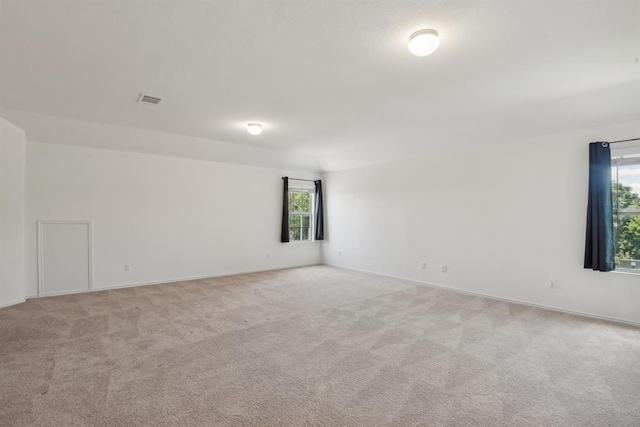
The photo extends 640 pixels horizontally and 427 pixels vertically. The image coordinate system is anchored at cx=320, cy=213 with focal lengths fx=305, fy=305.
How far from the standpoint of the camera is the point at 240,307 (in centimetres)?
421

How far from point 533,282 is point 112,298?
619cm

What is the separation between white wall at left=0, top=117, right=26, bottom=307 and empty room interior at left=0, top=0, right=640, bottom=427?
0.03 meters

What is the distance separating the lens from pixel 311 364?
2629mm

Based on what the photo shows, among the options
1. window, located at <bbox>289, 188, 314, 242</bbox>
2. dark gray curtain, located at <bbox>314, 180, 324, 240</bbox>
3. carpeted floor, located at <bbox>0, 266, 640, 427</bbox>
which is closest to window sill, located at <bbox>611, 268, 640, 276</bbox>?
carpeted floor, located at <bbox>0, 266, 640, 427</bbox>

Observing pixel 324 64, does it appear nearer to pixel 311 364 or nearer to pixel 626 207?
pixel 311 364

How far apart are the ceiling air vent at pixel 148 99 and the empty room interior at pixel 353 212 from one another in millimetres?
35

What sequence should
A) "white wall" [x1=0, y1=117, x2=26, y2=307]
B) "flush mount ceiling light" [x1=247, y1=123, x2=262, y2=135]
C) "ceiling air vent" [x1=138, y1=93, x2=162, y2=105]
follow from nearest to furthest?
1. "ceiling air vent" [x1=138, y1=93, x2=162, y2=105]
2. "white wall" [x1=0, y1=117, x2=26, y2=307]
3. "flush mount ceiling light" [x1=247, y1=123, x2=262, y2=135]

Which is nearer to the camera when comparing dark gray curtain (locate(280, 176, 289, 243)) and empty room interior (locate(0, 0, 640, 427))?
empty room interior (locate(0, 0, 640, 427))

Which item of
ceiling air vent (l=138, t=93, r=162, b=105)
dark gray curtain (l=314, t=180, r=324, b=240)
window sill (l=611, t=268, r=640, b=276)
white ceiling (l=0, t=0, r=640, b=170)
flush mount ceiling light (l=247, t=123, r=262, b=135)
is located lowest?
window sill (l=611, t=268, r=640, b=276)

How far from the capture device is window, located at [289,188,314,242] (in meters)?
7.61

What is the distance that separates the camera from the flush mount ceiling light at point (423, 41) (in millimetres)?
2240

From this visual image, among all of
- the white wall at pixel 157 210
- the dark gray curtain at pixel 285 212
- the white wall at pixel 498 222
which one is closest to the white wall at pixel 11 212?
the white wall at pixel 157 210

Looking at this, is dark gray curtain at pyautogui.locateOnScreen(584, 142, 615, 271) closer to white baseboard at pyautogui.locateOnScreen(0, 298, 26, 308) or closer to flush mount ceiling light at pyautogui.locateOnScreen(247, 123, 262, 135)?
Answer: flush mount ceiling light at pyautogui.locateOnScreen(247, 123, 262, 135)

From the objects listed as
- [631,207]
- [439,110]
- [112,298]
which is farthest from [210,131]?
[631,207]
